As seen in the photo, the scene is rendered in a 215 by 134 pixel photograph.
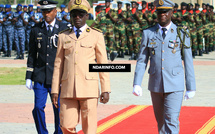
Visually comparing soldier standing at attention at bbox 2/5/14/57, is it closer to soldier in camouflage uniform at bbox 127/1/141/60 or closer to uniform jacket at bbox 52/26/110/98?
soldier in camouflage uniform at bbox 127/1/141/60

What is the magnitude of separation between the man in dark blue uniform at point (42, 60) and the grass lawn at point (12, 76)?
735cm

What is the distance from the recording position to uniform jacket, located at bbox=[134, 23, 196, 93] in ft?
19.1

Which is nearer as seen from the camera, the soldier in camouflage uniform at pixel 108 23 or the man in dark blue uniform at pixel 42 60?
the man in dark blue uniform at pixel 42 60

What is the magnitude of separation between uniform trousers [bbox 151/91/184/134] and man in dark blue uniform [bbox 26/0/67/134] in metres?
1.48

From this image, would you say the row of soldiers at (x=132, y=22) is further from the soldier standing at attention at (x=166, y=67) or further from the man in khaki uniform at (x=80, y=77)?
the man in khaki uniform at (x=80, y=77)

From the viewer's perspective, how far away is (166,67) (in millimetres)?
5855

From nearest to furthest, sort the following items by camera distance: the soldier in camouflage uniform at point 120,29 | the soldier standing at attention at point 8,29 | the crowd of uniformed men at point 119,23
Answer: the crowd of uniformed men at point 119,23, the soldier in camouflage uniform at point 120,29, the soldier standing at attention at point 8,29

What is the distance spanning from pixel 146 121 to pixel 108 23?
519 inches

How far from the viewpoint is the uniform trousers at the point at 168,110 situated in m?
5.70

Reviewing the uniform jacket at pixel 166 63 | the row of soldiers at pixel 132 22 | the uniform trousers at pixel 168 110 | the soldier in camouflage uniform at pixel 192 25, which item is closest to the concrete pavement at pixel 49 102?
the uniform trousers at pixel 168 110

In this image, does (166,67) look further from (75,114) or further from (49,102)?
(49,102)

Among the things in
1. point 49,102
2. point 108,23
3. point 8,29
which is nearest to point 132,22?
point 108,23

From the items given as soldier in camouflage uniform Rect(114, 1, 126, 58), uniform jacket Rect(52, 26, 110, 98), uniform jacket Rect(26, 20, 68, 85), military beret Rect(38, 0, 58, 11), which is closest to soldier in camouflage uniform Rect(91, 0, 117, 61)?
soldier in camouflage uniform Rect(114, 1, 126, 58)

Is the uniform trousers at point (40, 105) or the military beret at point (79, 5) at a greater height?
the military beret at point (79, 5)
